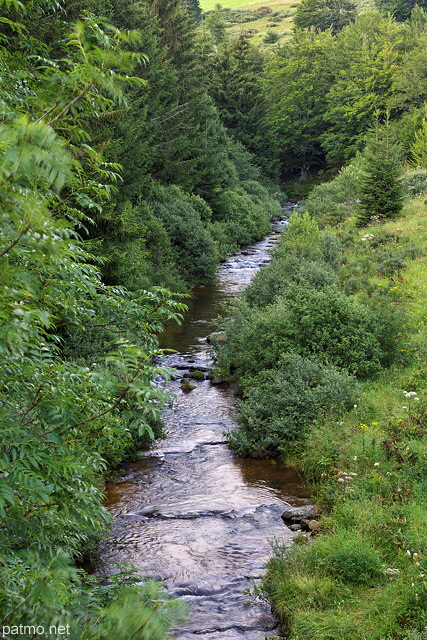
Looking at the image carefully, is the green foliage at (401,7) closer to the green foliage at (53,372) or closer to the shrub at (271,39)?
the shrub at (271,39)

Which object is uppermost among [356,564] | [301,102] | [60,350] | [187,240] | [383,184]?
[301,102]

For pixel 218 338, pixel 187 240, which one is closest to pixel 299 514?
pixel 218 338

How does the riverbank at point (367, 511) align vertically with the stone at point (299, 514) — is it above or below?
above

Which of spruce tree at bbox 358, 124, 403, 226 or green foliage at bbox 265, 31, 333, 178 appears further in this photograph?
green foliage at bbox 265, 31, 333, 178

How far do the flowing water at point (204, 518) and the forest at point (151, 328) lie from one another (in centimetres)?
46

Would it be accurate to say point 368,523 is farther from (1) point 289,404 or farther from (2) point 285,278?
(2) point 285,278

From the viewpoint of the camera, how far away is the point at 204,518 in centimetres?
798

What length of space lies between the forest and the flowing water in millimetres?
462

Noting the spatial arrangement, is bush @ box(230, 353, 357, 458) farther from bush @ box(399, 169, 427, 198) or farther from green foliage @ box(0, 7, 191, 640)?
bush @ box(399, 169, 427, 198)

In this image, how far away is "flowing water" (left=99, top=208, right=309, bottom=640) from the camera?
19.9 feet

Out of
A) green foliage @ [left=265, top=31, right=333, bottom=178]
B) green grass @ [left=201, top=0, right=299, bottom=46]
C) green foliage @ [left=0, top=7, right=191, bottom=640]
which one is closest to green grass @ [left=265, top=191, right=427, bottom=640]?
green foliage @ [left=0, top=7, right=191, bottom=640]

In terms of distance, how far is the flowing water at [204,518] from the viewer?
239 inches

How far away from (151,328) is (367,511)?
4413 mm

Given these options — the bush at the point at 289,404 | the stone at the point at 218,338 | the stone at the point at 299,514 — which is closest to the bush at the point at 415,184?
the stone at the point at 218,338
